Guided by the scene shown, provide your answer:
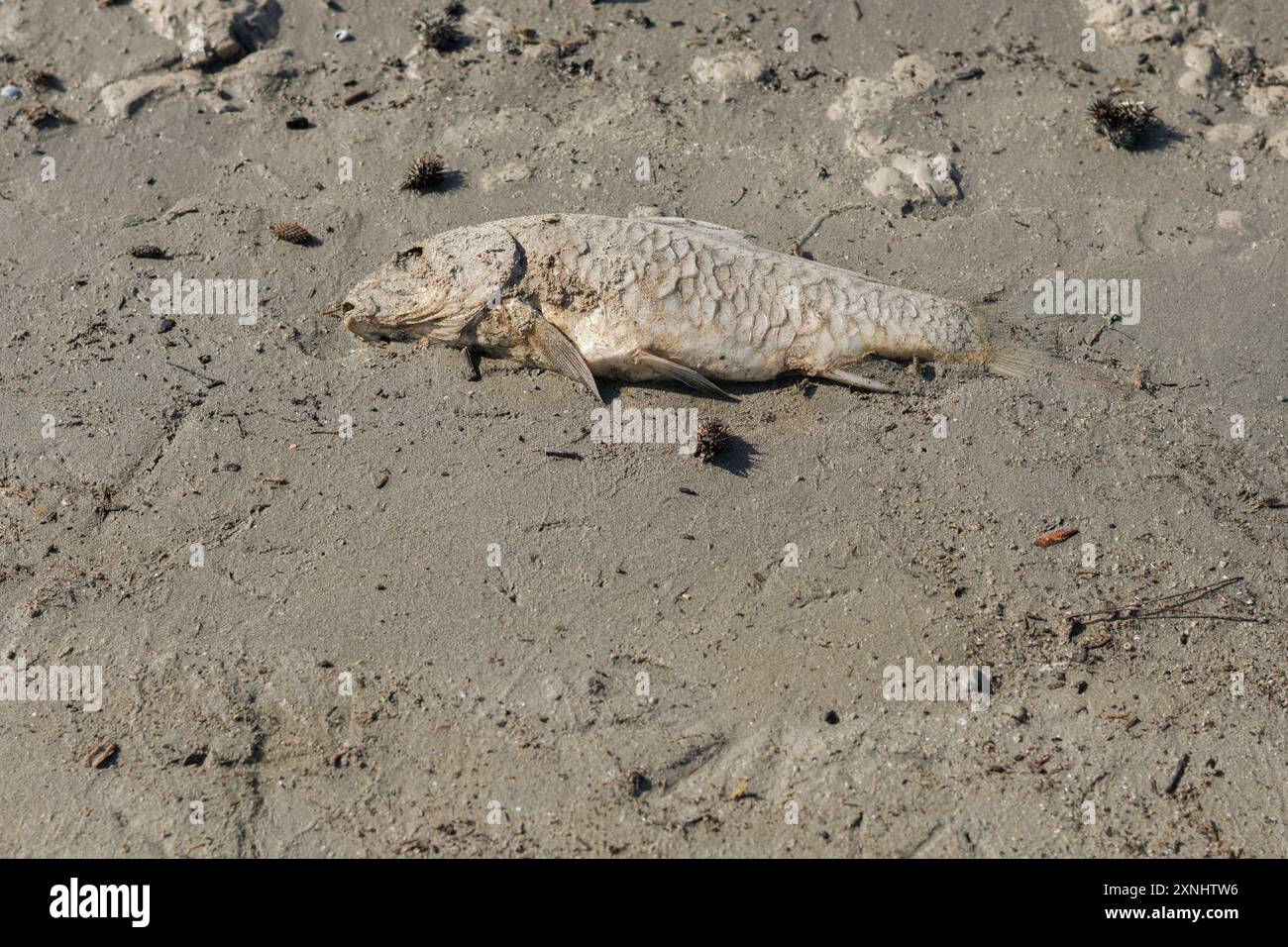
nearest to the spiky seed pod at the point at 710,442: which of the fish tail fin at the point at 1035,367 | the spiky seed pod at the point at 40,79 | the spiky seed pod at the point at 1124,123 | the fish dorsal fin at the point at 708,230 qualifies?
the fish dorsal fin at the point at 708,230

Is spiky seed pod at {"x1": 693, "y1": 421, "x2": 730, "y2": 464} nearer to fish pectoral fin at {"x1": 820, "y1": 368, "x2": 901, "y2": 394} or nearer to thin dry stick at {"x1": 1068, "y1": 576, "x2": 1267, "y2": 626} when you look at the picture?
fish pectoral fin at {"x1": 820, "y1": 368, "x2": 901, "y2": 394}

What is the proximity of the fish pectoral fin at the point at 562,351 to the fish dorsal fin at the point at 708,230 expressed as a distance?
123 centimetres

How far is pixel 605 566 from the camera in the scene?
7.12 meters

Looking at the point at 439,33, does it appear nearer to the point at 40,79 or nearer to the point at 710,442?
the point at 40,79

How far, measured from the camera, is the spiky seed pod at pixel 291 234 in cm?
881

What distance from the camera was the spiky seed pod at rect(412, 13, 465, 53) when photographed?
10008mm

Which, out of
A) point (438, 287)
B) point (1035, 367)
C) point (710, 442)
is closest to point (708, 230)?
point (710, 442)

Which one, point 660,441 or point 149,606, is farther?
point 660,441

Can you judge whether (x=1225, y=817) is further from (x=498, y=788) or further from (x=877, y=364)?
(x=498, y=788)

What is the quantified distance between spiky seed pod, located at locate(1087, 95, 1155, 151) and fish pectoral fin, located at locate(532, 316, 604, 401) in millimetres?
5163

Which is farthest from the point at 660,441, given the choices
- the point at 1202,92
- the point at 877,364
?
the point at 1202,92

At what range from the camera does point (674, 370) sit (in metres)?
7.71

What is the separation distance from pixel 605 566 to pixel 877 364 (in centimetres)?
255

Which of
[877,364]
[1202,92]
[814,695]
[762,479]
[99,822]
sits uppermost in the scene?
[1202,92]
